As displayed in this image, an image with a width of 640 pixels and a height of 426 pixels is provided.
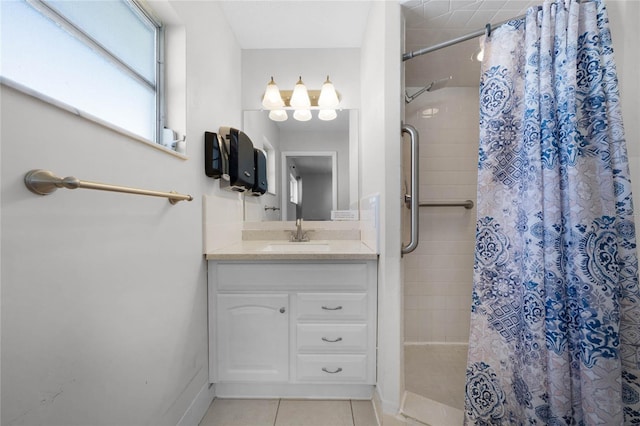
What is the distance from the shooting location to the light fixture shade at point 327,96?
185 centimetres

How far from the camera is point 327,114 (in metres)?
1.90

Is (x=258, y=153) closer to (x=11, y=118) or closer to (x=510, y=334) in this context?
(x=11, y=118)

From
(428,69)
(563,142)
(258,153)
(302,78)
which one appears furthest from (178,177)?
(428,69)

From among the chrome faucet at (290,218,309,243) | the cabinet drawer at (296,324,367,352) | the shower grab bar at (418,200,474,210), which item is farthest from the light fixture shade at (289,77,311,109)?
the cabinet drawer at (296,324,367,352)

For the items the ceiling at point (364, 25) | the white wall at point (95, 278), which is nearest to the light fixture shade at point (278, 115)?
the ceiling at point (364, 25)

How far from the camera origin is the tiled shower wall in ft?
6.15

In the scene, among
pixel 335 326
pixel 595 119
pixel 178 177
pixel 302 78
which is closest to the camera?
pixel 595 119

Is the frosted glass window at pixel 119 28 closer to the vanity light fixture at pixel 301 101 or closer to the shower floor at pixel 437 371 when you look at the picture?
the vanity light fixture at pixel 301 101

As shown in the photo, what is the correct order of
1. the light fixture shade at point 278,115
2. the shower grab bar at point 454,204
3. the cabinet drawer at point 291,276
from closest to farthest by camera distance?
the cabinet drawer at point 291,276 → the shower grab bar at point 454,204 → the light fixture shade at point 278,115

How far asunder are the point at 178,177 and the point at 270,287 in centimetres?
70

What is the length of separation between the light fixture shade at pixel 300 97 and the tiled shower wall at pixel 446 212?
0.78 meters

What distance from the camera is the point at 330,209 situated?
1926 mm

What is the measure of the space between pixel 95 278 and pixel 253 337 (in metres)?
0.84

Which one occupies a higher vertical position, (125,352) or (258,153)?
(258,153)
